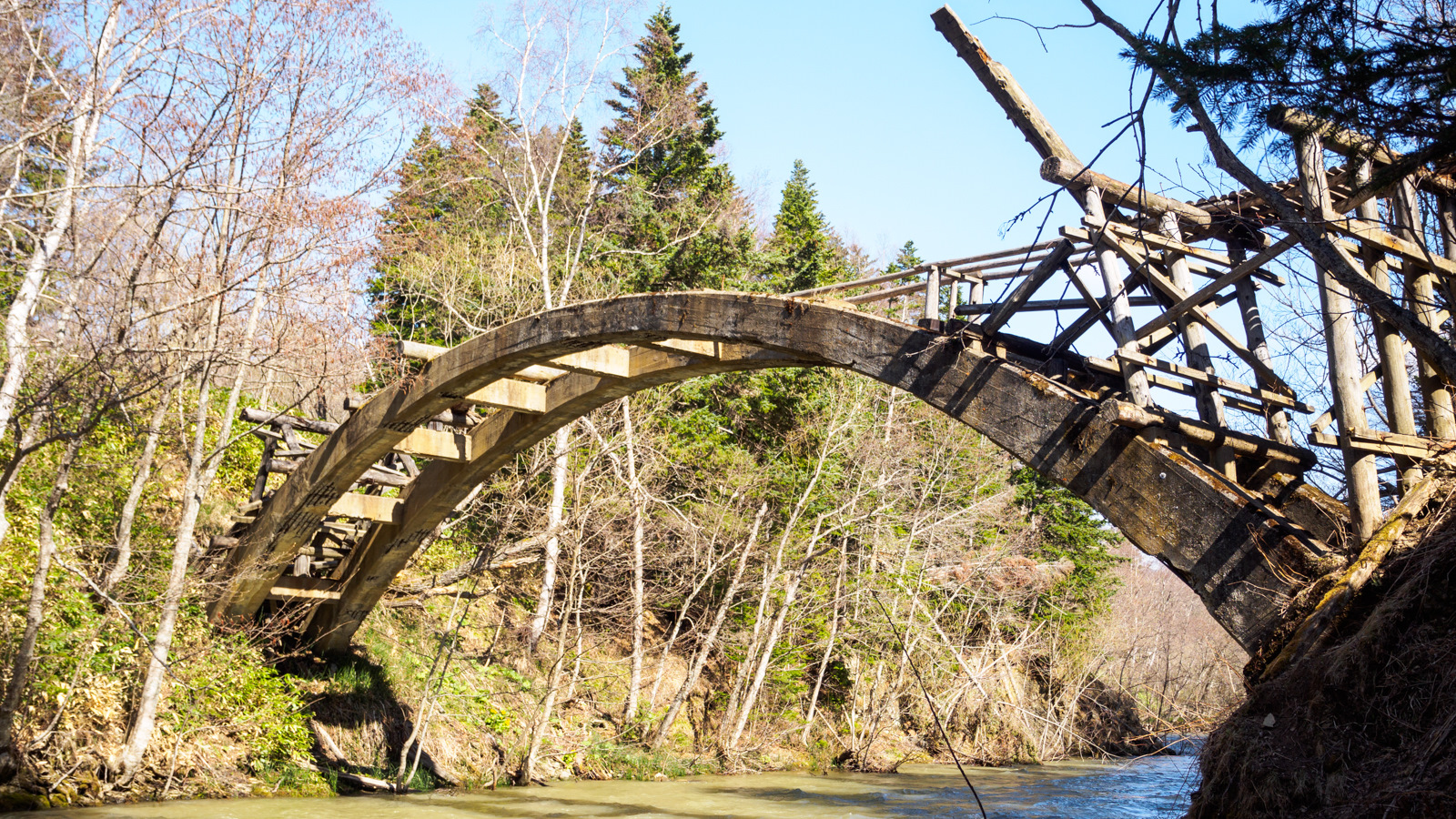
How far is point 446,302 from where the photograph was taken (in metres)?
16.2

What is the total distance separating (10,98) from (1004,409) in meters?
7.78

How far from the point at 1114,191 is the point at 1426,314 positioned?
149 cm

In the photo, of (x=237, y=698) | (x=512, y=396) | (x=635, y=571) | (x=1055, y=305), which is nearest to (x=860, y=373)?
(x=1055, y=305)

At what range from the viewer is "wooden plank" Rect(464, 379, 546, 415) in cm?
935

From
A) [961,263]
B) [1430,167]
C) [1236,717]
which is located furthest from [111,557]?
[1430,167]

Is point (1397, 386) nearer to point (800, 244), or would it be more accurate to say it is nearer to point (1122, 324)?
point (1122, 324)

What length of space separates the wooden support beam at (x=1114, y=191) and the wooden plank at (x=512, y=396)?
18.7ft

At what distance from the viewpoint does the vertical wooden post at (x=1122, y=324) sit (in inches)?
194

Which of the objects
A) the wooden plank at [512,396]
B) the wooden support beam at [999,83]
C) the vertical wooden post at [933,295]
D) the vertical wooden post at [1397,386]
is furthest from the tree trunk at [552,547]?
the vertical wooden post at [1397,386]

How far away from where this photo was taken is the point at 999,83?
525 cm

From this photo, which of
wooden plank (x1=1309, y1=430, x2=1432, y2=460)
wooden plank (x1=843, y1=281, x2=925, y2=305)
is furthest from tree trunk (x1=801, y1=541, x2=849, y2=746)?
wooden plank (x1=1309, y1=430, x2=1432, y2=460)

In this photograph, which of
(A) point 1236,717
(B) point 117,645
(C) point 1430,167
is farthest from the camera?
(B) point 117,645

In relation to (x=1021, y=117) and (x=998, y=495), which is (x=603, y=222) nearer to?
(x=998, y=495)

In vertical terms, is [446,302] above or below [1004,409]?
above
